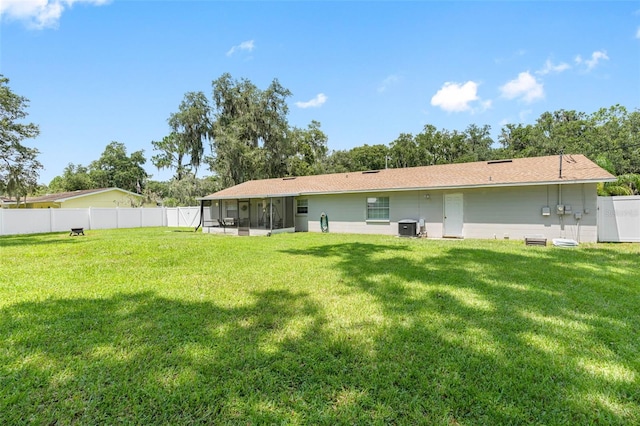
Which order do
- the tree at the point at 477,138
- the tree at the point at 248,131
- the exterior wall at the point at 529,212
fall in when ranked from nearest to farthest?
the exterior wall at the point at 529,212
the tree at the point at 248,131
the tree at the point at 477,138

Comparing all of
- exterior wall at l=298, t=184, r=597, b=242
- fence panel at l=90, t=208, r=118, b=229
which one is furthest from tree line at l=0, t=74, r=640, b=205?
fence panel at l=90, t=208, r=118, b=229

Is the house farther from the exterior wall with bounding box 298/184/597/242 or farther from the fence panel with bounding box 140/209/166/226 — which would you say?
the fence panel with bounding box 140/209/166/226

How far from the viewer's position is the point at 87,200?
28266 millimetres

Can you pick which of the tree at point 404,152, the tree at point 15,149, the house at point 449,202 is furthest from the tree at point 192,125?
the tree at point 404,152

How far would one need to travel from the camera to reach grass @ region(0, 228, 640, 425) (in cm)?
232

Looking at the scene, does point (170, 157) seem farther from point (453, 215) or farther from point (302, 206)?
point (453, 215)

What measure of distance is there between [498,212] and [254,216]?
12889mm

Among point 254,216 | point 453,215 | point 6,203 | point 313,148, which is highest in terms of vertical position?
point 313,148

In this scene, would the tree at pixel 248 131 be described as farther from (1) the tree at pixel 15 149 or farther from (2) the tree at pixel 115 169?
(2) the tree at pixel 115 169

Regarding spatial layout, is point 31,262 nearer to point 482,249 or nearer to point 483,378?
point 483,378

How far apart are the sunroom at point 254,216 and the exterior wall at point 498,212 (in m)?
3.52

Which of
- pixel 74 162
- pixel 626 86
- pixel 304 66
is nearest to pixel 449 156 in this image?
pixel 626 86

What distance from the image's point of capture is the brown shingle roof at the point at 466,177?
10977 millimetres

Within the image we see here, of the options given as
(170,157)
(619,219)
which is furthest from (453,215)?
(170,157)
